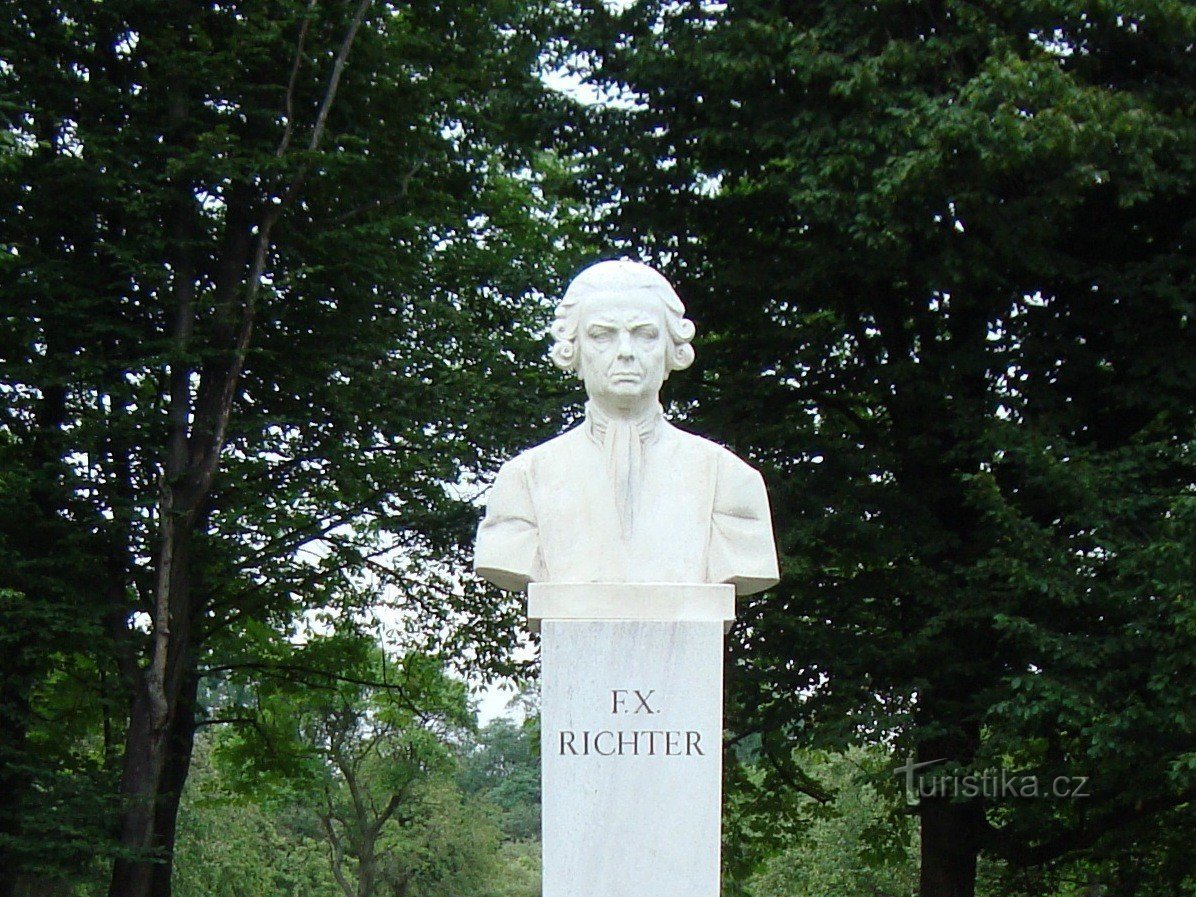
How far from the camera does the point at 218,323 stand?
1386cm

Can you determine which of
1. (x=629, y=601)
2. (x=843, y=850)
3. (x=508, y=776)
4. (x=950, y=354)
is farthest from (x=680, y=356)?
(x=508, y=776)

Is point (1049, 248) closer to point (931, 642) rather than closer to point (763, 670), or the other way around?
point (931, 642)

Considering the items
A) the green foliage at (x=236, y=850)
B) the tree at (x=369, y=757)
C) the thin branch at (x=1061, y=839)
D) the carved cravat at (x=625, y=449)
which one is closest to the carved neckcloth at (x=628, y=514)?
the carved cravat at (x=625, y=449)

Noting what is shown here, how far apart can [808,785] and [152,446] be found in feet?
22.1

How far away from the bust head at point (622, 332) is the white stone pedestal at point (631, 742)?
0.70 meters

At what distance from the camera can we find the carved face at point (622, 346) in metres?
6.30

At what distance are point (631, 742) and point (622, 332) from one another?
1.42 metres

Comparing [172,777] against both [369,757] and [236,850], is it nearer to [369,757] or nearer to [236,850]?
[236,850]

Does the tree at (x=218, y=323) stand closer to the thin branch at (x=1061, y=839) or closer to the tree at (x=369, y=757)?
the tree at (x=369, y=757)

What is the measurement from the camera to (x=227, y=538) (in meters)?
14.9

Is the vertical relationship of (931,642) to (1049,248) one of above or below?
below

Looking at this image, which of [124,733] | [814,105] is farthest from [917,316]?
[124,733]

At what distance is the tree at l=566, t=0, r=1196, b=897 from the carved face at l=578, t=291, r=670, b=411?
16.6ft

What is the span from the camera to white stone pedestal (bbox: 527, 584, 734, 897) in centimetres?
604
